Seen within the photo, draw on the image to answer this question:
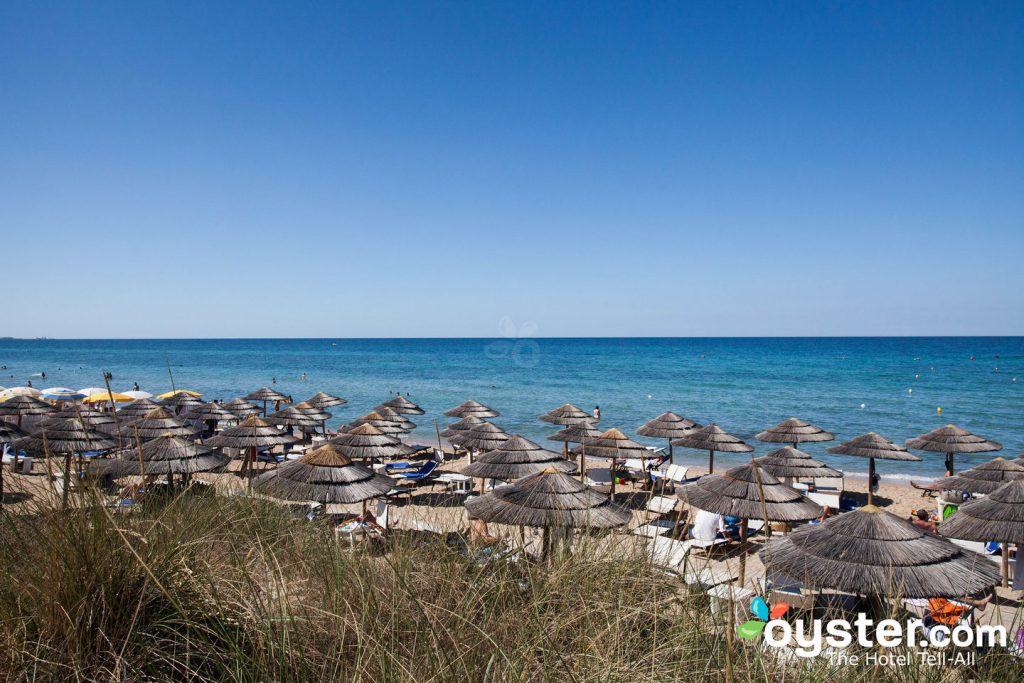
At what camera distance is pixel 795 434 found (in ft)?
50.1

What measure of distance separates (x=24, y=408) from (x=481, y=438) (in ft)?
48.3

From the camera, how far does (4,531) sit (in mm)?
2838

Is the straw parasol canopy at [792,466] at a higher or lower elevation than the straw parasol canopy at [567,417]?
lower

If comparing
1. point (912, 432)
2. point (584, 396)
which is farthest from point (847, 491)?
point (584, 396)

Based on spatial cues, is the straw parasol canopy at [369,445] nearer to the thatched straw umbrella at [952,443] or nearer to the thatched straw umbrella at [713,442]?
the thatched straw umbrella at [713,442]

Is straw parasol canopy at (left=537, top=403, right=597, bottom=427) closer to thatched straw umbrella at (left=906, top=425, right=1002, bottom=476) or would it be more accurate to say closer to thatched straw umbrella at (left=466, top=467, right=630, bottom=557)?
thatched straw umbrella at (left=906, top=425, right=1002, bottom=476)

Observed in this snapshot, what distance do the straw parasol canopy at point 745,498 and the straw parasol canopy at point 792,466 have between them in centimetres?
355

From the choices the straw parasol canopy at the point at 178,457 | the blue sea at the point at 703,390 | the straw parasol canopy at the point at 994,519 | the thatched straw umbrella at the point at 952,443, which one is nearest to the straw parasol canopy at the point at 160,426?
the straw parasol canopy at the point at 178,457

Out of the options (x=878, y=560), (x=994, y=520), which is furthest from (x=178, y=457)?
(x=994, y=520)

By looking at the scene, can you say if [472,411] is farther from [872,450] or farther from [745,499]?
[745,499]

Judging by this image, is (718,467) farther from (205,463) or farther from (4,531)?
(4,531)

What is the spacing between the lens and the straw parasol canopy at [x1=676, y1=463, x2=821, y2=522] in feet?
26.5

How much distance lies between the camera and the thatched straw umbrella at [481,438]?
1391 cm

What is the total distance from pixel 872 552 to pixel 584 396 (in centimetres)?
3712
